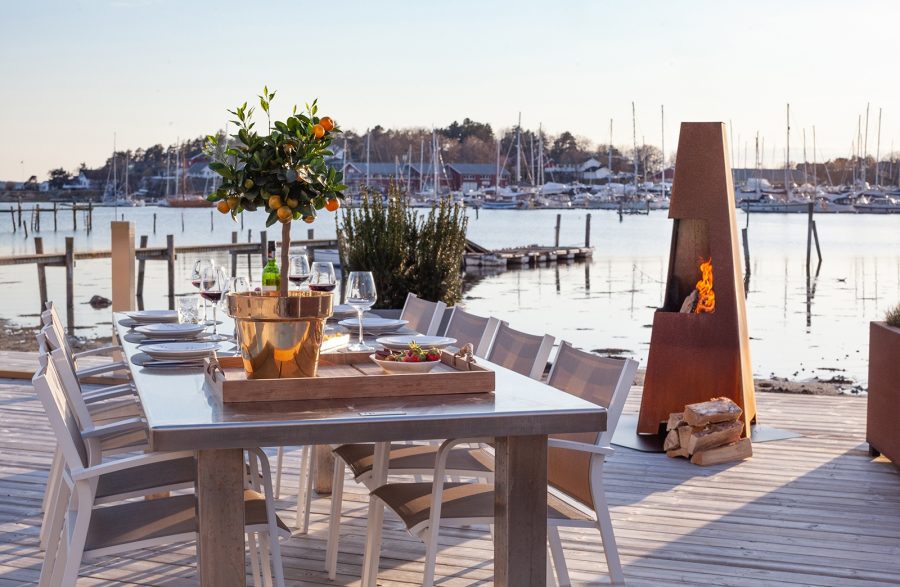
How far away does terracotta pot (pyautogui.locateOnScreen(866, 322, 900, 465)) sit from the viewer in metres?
4.50

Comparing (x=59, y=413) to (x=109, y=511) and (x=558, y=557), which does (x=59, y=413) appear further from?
(x=558, y=557)

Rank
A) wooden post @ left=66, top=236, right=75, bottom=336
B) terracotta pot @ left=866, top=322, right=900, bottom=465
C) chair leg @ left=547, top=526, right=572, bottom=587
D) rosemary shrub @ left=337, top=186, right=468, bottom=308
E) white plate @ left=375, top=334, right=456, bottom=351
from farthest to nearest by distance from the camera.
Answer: wooden post @ left=66, top=236, right=75, bottom=336
rosemary shrub @ left=337, top=186, right=468, bottom=308
terracotta pot @ left=866, top=322, right=900, bottom=465
white plate @ left=375, top=334, right=456, bottom=351
chair leg @ left=547, top=526, right=572, bottom=587

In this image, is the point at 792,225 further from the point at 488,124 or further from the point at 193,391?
the point at 193,391

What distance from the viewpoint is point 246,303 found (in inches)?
93.0

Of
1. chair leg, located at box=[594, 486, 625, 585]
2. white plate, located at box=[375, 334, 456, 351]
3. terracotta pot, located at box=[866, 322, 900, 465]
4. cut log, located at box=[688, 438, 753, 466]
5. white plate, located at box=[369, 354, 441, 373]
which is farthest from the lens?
cut log, located at box=[688, 438, 753, 466]

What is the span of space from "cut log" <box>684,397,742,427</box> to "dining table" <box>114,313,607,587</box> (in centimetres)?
252

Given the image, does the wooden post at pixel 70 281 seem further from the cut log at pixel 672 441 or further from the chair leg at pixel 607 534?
the chair leg at pixel 607 534

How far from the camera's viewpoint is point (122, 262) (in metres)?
6.76

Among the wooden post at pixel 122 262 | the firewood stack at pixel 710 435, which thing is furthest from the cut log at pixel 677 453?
the wooden post at pixel 122 262

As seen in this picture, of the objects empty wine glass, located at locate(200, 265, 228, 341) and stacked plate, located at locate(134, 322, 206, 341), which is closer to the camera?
empty wine glass, located at locate(200, 265, 228, 341)

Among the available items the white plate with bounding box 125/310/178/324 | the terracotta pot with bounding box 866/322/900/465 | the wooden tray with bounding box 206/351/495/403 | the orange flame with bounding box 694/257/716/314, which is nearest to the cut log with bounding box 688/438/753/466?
the terracotta pot with bounding box 866/322/900/465

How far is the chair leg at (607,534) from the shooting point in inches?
106

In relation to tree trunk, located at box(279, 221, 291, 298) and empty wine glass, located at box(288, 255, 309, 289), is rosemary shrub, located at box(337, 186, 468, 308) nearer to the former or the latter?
empty wine glass, located at box(288, 255, 309, 289)

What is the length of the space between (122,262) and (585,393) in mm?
4696
